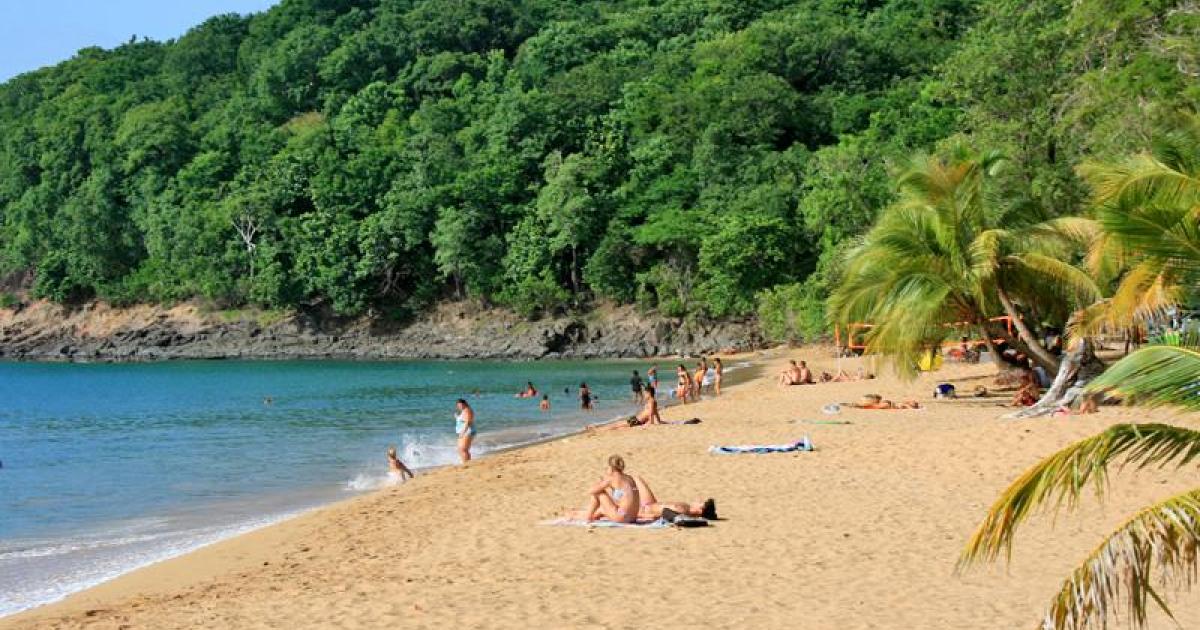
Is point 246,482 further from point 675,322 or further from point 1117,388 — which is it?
point 675,322

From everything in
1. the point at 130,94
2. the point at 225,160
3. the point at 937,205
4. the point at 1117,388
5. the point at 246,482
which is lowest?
the point at 246,482

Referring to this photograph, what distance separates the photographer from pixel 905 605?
790cm

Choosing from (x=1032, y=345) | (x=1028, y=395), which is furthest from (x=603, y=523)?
(x=1032, y=345)

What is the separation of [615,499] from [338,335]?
60.0 meters

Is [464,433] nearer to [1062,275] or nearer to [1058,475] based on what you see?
[1062,275]

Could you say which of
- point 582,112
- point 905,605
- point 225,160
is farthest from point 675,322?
point 905,605

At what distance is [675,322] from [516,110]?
18880 millimetres

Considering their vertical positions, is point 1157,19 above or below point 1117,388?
above

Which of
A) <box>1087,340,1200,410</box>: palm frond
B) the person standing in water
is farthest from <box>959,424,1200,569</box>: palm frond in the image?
the person standing in water

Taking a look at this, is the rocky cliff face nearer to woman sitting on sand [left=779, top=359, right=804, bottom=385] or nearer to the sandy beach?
woman sitting on sand [left=779, top=359, right=804, bottom=385]

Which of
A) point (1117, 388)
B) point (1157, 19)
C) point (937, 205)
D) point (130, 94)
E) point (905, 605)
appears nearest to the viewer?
point (1117, 388)

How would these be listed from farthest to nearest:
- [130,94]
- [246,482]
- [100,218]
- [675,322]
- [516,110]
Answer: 1. [130,94]
2. [100,218]
3. [516,110]
4. [675,322]
5. [246,482]

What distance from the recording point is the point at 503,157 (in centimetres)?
6950

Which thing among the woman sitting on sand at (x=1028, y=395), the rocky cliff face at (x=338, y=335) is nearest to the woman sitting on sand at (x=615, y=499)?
the woman sitting on sand at (x=1028, y=395)
